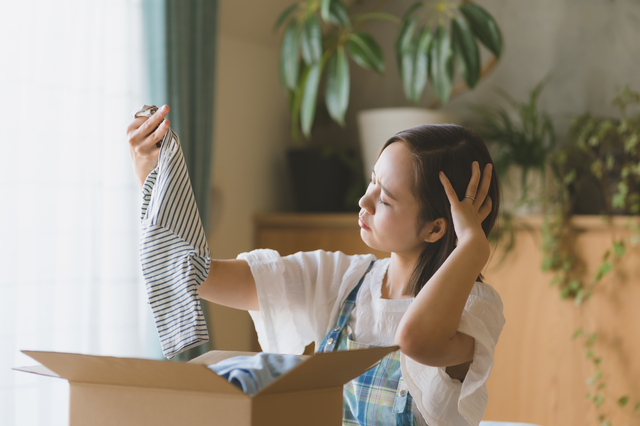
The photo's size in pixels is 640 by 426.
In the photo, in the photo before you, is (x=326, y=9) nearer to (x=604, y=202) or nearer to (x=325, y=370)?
(x=604, y=202)

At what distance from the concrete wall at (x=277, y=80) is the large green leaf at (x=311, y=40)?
1.33ft

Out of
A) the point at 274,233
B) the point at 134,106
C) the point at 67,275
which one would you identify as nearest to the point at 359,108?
the point at 274,233

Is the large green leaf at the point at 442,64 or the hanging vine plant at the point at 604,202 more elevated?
the large green leaf at the point at 442,64

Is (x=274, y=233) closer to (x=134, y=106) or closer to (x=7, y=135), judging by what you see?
(x=134, y=106)

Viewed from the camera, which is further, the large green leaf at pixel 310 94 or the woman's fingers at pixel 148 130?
the large green leaf at pixel 310 94

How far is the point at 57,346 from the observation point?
177 cm

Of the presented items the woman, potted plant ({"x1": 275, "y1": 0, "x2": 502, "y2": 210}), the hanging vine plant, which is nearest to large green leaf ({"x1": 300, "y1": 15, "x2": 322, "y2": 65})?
potted plant ({"x1": 275, "y1": 0, "x2": 502, "y2": 210})

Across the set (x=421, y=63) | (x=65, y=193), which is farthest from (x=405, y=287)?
(x=421, y=63)

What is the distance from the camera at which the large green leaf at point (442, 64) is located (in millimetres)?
2107

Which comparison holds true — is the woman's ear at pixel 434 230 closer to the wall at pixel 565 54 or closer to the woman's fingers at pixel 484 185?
the woman's fingers at pixel 484 185

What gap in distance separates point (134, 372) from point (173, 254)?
299 mm

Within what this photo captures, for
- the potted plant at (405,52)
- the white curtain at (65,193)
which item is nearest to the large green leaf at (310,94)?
the potted plant at (405,52)

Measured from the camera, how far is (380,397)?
0.99 meters

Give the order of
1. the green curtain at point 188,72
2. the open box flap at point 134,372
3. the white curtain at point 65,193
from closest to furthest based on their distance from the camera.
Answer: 1. the open box flap at point 134,372
2. the white curtain at point 65,193
3. the green curtain at point 188,72
